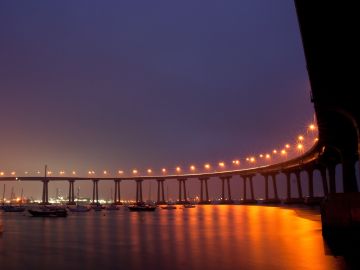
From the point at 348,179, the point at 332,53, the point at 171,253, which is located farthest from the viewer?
the point at 348,179

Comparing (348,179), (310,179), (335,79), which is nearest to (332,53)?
(335,79)

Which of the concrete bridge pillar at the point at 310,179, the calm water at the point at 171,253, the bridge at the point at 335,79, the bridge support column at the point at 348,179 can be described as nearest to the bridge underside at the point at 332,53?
the bridge at the point at 335,79

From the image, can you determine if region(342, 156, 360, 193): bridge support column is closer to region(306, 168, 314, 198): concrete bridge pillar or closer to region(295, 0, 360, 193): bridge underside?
region(295, 0, 360, 193): bridge underside

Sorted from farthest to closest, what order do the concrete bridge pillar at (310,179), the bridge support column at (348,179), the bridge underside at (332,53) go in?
the concrete bridge pillar at (310,179) < the bridge support column at (348,179) < the bridge underside at (332,53)

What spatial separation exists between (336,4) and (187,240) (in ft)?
91.9

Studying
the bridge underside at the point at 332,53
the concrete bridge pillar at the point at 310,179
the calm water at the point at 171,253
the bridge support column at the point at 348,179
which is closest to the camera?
the bridge underside at the point at 332,53

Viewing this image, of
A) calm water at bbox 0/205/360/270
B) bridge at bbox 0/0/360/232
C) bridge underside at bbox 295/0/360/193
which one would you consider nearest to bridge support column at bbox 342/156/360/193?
bridge at bbox 0/0/360/232

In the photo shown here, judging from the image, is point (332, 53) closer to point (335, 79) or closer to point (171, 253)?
point (335, 79)

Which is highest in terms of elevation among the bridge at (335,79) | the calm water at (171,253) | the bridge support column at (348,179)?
the bridge at (335,79)

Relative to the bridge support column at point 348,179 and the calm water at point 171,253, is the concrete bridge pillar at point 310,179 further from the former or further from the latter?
the calm water at point 171,253

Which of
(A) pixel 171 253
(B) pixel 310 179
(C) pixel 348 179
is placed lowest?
(A) pixel 171 253

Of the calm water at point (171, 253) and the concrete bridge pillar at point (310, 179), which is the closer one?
the calm water at point (171, 253)

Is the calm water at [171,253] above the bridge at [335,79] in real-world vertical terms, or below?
below

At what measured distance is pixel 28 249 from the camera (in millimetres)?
35812
